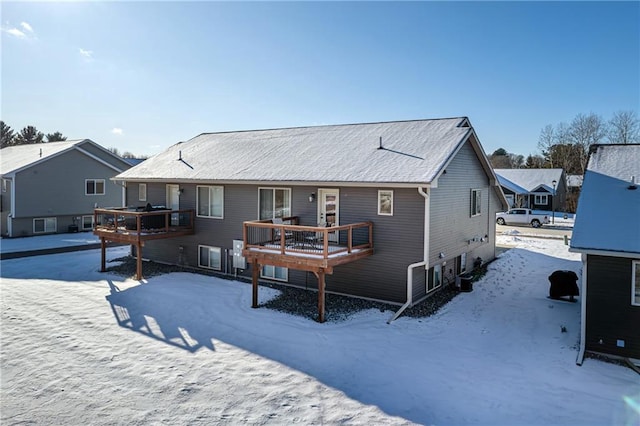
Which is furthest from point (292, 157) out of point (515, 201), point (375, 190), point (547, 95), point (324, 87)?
point (515, 201)

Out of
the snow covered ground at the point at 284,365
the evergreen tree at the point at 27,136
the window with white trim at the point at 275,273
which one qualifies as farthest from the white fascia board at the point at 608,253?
the evergreen tree at the point at 27,136

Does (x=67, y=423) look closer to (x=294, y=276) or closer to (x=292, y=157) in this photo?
(x=294, y=276)

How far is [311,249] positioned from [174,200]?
27.5 ft

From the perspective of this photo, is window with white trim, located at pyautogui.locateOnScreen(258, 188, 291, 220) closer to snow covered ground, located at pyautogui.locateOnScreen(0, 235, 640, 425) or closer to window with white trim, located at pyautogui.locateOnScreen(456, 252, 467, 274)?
snow covered ground, located at pyautogui.locateOnScreen(0, 235, 640, 425)

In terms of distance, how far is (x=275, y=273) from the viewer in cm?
1475

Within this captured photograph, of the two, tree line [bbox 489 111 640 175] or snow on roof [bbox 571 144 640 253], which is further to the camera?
tree line [bbox 489 111 640 175]

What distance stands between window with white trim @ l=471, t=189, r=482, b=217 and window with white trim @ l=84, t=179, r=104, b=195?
78.2ft

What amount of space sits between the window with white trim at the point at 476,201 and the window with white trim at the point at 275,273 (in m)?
7.67

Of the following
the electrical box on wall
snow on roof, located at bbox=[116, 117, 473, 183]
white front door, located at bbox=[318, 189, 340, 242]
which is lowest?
the electrical box on wall

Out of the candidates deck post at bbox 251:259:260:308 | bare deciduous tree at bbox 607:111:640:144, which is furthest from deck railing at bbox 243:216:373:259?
bare deciduous tree at bbox 607:111:640:144

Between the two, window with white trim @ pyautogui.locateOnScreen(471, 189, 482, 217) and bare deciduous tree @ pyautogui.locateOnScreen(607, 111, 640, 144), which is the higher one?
bare deciduous tree @ pyautogui.locateOnScreen(607, 111, 640, 144)

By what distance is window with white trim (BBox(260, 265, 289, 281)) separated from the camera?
14484mm

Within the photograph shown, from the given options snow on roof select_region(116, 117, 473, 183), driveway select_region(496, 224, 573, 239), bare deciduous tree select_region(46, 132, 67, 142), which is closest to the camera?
snow on roof select_region(116, 117, 473, 183)

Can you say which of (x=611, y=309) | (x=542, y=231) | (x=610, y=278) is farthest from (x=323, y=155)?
(x=542, y=231)
